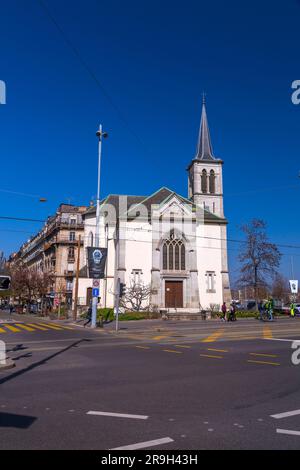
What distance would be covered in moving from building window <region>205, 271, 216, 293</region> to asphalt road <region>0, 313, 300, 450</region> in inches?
1444

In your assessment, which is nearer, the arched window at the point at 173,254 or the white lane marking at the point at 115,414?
the white lane marking at the point at 115,414

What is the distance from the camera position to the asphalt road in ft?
17.1

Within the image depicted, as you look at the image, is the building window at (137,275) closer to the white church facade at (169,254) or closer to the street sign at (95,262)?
the white church facade at (169,254)

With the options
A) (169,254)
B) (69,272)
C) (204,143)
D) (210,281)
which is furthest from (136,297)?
(69,272)

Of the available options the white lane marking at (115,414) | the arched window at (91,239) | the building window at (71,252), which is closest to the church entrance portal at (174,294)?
the arched window at (91,239)

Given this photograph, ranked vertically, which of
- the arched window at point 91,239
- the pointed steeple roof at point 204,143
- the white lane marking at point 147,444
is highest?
the pointed steeple roof at point 204,143

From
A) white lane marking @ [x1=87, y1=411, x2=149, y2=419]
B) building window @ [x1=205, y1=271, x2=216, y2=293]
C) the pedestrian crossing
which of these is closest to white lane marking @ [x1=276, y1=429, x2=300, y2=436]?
white lane marking @ [x1=87, y1=411, x2=149, y2=419]

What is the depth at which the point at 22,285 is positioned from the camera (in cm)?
7044

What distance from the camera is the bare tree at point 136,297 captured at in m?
46.7

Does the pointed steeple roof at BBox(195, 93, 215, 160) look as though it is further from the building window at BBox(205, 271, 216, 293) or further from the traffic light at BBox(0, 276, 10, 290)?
the traffic light at BBox(0, 276, 10, 290)

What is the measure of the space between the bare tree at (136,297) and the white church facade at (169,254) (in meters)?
0.55

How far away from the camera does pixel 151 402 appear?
714 cm

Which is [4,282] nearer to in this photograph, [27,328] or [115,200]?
[27,328]
